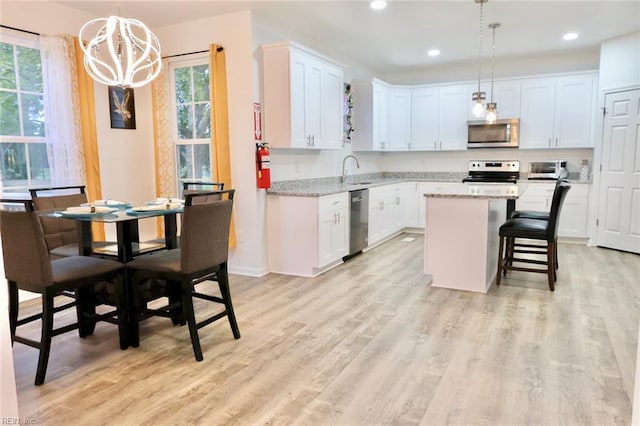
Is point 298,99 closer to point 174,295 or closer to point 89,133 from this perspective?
point 89,133

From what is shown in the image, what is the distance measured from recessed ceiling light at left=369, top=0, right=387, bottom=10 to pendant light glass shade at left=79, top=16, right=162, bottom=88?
1.97 meters

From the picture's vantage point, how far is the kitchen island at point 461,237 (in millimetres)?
3959

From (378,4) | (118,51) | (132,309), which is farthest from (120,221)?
(378,4)

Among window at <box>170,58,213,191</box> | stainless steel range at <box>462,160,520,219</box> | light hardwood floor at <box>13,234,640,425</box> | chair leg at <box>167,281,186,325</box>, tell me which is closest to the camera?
light hardwood floor at <box>13,234,640,425</box>

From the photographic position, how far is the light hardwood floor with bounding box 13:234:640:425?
2.16m

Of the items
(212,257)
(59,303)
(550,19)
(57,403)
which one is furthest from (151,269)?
(550,19)

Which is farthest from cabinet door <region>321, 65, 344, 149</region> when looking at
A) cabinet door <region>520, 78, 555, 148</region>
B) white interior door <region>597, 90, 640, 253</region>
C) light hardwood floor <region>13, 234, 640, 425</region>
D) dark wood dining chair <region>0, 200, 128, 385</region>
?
white interior door <region>597, 90, 640, 253</region>

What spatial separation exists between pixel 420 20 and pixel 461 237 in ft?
7.66

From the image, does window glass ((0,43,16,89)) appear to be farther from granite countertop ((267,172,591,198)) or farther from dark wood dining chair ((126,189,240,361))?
granite countertop ((267,172,591,198))

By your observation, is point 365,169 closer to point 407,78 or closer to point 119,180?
point 407,78

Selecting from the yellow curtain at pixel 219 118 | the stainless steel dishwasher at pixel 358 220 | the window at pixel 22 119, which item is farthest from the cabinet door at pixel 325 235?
the window at pixel 22 119

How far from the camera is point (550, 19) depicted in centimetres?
470

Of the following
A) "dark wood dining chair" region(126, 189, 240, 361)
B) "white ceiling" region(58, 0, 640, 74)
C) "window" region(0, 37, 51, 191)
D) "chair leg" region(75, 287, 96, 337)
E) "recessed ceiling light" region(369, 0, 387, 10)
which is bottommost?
"chair leg" region(75, 287, 96, 337)

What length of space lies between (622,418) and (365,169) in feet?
17.8
